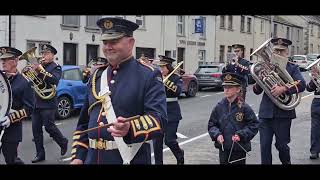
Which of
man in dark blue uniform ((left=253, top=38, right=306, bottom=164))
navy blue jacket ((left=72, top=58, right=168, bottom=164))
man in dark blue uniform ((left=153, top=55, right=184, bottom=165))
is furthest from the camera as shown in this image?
man in dark blue uniform ((left=153, top=55, right=184, bottom=165))

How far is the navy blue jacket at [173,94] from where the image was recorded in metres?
7.37

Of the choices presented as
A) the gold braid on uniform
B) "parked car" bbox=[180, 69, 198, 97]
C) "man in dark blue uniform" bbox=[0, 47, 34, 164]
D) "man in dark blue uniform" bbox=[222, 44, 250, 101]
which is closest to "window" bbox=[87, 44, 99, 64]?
"parked car" bbox=[180, 69, 198, 97]

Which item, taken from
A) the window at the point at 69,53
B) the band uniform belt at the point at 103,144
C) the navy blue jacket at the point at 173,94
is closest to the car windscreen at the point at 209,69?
the window at the point at 69,53

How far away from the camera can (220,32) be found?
116 ft

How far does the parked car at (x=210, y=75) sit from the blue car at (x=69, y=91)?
30.1ft

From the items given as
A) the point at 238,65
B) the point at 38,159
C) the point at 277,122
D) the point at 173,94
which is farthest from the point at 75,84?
the point at 277,122

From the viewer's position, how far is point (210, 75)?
73.6ft

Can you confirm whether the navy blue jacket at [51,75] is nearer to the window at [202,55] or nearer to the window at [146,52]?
the window at [146,52]

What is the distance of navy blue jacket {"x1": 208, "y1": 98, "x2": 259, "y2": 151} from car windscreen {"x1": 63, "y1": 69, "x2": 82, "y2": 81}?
28.4 ft

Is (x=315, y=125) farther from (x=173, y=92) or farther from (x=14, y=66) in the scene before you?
(x=14, y=66)

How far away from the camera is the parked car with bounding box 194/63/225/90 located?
72.9ft

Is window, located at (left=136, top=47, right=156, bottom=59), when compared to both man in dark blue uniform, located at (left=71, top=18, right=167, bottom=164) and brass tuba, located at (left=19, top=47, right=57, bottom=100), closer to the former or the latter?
brass tuba, located at (left=19, top=47, right=57, bottom=100)

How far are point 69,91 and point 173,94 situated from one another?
637 cm
